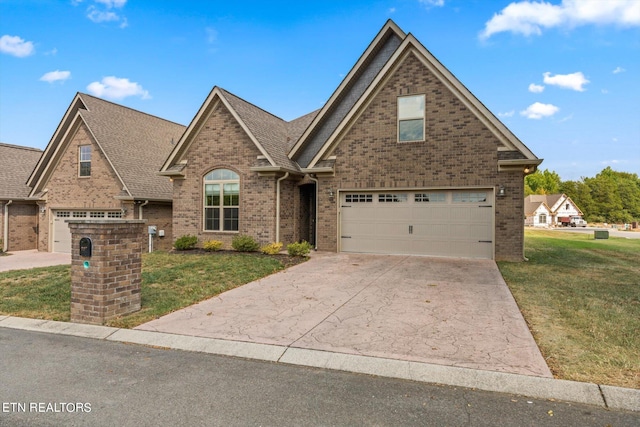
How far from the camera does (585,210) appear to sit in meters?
80.1

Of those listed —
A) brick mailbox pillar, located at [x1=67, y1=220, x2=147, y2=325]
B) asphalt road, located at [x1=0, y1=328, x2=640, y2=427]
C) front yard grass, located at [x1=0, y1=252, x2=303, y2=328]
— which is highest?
brick mailbox pillar, located at [x1=67, y1=220, x2=147, y2=325]

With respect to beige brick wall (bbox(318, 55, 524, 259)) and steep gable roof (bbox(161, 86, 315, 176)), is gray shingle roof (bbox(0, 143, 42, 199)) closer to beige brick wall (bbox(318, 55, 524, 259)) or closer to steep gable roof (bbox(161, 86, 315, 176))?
steep gable roof (bbox(161, 86, 315, 176))

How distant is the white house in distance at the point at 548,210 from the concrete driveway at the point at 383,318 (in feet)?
233

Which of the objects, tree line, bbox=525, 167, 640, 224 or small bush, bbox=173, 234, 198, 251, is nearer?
small bush, bbox=173, 234, 198, 251

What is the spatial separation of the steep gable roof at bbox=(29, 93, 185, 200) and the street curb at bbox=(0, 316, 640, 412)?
42.5ft

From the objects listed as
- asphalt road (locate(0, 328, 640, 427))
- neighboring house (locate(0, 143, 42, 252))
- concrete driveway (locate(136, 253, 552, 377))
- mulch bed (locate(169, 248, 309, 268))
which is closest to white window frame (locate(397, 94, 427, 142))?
concrete driveway (locate(136, 253, 552, 377))

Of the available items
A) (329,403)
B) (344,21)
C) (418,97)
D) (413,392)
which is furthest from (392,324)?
(344,21)

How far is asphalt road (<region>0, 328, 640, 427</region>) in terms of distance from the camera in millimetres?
3207

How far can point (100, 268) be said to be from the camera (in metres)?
6.00

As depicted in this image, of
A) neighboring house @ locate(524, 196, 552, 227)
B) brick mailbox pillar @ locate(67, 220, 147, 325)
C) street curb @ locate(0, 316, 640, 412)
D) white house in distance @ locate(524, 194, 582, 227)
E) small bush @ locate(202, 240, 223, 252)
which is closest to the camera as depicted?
street curb @ locate(0, 316, 640, 412)

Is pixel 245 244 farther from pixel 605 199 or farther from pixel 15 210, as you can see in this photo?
pixel 605 199

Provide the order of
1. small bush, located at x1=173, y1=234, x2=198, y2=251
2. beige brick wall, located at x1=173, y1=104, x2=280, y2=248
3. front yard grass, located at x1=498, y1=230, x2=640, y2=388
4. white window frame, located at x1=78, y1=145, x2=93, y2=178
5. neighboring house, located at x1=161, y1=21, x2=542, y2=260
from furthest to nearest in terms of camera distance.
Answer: white window frame, located at x1=78, y1=145, x2=93, y2=178
small bush, located at x1=173, y1=234, x2=198, y2=251
beige brick wall, located at x1=173, y1=104, x2=280, y2=248
neighboring house, located at x1=161, y1=21, x2=542, y2=260
front yard grass, located at x1=498, y1=230, x2=640, y2=388

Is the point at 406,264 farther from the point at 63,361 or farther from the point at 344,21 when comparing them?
the point at 344,21

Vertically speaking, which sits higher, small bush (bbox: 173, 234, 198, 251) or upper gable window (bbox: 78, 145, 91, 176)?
upper gable window (bbox: 78, 145, 91, 176)
